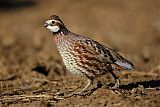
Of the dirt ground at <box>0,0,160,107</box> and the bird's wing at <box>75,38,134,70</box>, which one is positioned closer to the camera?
the dirt ground at <box>0,0,160,107</box>

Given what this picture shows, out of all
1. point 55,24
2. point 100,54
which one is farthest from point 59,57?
point 100,54

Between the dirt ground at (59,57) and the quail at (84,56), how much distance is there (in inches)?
14.4

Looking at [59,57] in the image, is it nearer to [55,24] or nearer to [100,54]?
[55,24]

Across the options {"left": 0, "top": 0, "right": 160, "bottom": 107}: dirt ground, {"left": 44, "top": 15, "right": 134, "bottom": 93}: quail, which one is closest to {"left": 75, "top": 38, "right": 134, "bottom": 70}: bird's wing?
{"left": 44, "top": 15, "right": 134, "bottom": 93}: quail

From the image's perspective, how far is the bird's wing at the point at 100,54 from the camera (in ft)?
33.3

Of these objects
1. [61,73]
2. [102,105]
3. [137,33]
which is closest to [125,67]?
[102,105]

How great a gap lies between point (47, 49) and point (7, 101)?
310 inches

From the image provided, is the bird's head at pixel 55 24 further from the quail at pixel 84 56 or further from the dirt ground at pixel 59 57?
the dirt ground at pixel 59 57

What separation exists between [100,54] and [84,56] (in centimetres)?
30

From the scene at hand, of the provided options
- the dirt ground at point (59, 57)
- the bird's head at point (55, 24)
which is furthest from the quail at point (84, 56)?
the dirt ground at point (59, 57)

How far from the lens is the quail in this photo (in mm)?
10031

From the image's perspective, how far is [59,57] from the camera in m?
16.2

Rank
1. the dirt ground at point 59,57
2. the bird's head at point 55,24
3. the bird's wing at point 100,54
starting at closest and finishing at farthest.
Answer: the dirt ground at point 59,57 → the bird's wing at point 100,54 → the bird's head at point 55,24

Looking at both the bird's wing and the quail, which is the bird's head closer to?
the quail
